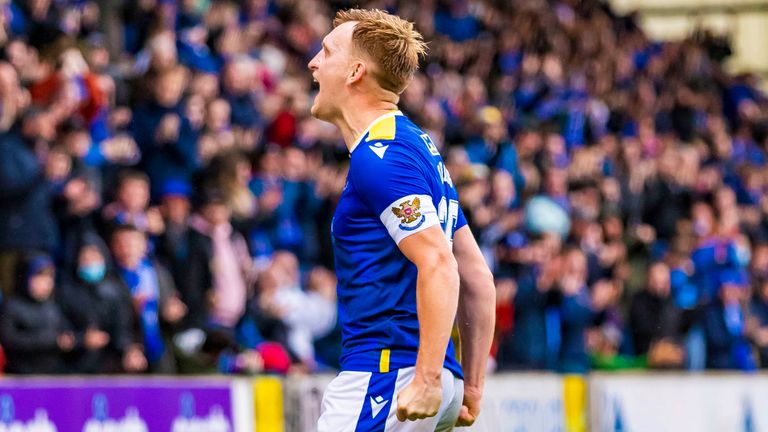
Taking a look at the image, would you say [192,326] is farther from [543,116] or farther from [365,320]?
[543,116]

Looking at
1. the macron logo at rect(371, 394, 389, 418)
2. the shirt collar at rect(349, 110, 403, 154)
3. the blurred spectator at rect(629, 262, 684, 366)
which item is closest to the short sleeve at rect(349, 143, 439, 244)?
the shirt collar at rect(349, 110, 403, 154)

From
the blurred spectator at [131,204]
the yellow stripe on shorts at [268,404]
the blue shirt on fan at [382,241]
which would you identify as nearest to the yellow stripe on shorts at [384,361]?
the blue shirt on fan at [382,241]

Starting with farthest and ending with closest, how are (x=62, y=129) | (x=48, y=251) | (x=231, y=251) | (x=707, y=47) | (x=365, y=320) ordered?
(x=707, y=47)
(x=231, y=251)
(x=62, y=129)
(x=48, y=251)
(x=365, y=320)

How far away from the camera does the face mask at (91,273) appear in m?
9.80

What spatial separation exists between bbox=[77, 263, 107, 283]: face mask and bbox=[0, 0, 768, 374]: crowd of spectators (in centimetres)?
1

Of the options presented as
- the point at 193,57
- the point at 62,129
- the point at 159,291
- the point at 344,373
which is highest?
the point at 193,57

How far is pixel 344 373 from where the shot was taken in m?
4.70

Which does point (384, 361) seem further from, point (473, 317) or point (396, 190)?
point (396, 190)

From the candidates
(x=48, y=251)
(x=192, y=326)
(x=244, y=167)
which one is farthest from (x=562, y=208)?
(x=48, y=251)

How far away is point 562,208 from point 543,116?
2761 mm

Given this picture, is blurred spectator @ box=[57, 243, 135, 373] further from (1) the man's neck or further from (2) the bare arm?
(2) the bare arm

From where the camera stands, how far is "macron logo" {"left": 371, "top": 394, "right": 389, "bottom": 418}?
4609 mm

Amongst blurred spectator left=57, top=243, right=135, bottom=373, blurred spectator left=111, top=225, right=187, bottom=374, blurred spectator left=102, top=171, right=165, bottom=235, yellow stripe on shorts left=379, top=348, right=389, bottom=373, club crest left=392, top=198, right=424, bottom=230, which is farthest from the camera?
blurred spectator left=102, top=171, right=165, bottom=235

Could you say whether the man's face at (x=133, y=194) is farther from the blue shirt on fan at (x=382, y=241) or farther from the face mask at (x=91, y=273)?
the blue shirt on fan at (x=382, y=241)
